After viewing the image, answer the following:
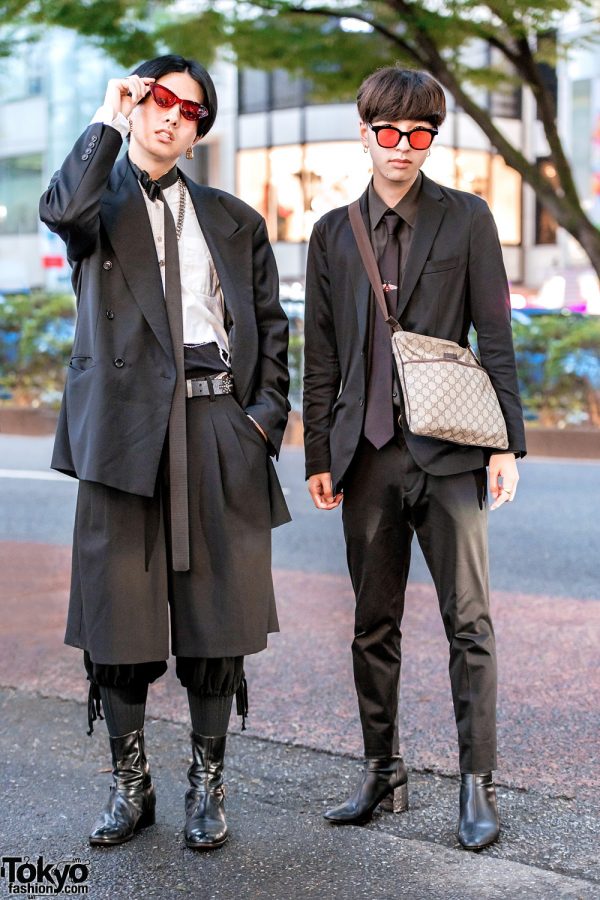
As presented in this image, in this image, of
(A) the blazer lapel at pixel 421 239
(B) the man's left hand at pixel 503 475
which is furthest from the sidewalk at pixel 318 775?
(A) the blazer lapel at pixel 421 239

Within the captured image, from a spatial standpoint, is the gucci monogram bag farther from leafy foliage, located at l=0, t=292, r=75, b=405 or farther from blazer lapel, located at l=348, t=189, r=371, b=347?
leafy foliage, located at l=0, t=292, r=75, b=405

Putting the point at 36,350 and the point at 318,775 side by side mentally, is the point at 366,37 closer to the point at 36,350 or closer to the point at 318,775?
the point at 36,350

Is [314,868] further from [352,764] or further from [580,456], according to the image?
[580,456]

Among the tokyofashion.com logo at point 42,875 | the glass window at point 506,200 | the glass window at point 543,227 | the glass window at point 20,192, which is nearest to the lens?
the tokyofashion.com logo at point 42,875

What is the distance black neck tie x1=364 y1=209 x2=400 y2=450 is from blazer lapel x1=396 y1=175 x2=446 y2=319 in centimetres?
5

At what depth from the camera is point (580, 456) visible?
44.3 ft

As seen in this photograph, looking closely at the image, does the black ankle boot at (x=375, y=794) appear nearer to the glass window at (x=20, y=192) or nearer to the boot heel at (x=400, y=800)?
the boot heel at (x=400, y=800)

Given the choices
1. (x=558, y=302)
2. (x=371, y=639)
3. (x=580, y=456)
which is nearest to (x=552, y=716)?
(x=371, y=639)

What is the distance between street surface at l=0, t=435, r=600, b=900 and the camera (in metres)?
3.05

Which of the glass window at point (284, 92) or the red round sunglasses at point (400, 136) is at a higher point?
the glass window at point (284, 92)

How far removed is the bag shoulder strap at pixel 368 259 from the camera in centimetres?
325

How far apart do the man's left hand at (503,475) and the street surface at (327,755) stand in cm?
94

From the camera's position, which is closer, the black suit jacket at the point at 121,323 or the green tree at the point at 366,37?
the black suit jacket at the point at 121,323

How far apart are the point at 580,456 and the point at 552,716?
934 cm
